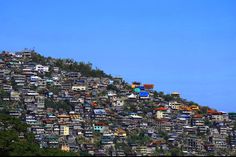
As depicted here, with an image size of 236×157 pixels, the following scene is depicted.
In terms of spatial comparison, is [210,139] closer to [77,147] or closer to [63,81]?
[77,147]

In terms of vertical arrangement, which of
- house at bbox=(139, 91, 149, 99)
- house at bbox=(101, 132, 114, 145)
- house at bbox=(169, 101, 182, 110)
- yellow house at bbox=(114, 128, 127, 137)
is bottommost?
house at bbox=(101, 132, 114, 145)

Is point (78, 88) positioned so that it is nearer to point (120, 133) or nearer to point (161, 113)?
point (161, 113)

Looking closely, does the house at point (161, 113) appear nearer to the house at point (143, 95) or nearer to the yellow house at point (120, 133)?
the house at point (143, 95)

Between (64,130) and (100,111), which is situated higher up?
(100,111)

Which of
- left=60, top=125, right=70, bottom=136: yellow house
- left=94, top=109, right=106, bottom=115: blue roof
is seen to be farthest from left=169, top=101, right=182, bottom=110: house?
left=60, top=125, right=70, bottom=136: yellow house

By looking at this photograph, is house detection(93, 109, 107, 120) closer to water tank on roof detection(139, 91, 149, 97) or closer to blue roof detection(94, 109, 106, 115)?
blue roof detection(94, 109, 106, 115)

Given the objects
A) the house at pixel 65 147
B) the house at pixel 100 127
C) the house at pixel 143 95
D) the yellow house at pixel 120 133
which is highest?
the house at pixel 143 95

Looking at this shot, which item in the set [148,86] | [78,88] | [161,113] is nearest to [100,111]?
[161,113]

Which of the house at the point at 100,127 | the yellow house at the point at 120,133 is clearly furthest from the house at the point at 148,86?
the yellow house at the point at 120,133

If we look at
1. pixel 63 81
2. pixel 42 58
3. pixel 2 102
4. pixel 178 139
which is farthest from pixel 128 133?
pixel 42 58

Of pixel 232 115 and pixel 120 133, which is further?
pixel 232 115
